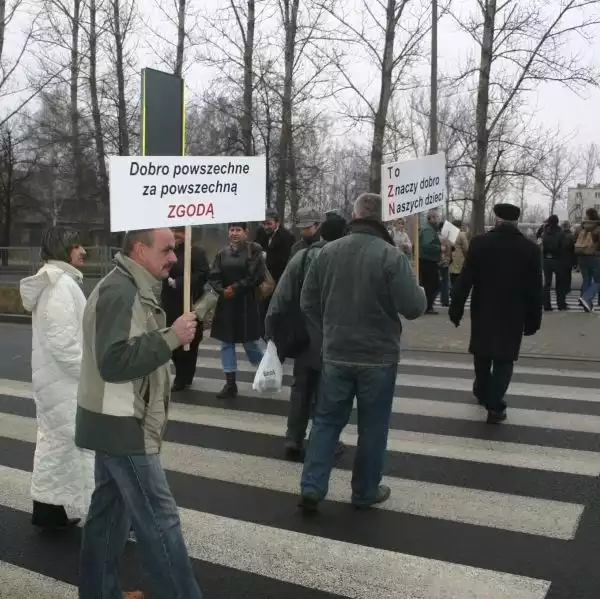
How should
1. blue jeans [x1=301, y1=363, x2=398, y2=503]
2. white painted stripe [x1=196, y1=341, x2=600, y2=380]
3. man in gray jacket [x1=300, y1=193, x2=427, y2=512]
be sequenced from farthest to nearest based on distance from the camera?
1. white painted stripe [x1=196, y1=341, x2=600, y2=380]
2. blue jeans [x1=301, y1=363, x2=398, y2=503]
3. man in gray jacket [x1=300, y1=193, x2=427, y2=512]

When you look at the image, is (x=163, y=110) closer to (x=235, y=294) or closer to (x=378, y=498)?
(x=235, y=294)

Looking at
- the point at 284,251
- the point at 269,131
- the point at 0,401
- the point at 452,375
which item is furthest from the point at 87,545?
the point at 269,131

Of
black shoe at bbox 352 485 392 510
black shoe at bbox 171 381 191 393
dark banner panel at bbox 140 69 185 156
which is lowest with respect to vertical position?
black shoe at bbox 352 485 392 510

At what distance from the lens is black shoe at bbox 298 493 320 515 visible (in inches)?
180

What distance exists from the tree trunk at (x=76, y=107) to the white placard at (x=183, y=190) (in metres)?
26.1

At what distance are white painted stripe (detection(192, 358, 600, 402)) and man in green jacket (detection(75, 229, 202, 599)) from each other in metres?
5.76

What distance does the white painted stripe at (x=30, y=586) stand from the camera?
3625 millimetres

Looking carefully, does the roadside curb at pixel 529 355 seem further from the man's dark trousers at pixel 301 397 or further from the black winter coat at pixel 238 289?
the man's dark trousers at pixel 301 397

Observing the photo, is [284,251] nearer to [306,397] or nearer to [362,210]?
[306,397]

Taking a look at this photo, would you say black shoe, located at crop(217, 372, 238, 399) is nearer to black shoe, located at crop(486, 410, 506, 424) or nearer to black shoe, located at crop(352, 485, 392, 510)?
black shoe, located at crop(486, 410, 506, 424)

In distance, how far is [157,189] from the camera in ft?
13.8

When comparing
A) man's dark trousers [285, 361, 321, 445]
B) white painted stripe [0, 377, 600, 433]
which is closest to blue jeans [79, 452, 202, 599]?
man's dark trousers [285, 361, 321, 445]

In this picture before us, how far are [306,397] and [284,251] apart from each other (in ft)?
20.0

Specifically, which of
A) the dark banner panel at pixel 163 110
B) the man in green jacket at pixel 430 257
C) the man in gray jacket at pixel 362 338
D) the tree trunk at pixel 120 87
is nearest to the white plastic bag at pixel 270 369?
the man in gray jacket at pixel 362 338
